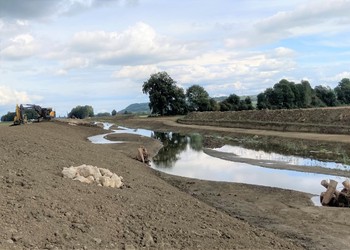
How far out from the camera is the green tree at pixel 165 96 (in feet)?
362

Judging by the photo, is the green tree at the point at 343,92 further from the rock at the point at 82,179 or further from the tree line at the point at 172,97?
the rock at the point at 82,179

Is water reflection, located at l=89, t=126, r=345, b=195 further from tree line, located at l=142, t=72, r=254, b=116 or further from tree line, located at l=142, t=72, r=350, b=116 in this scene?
tree line, located at l=142, t=72, r=254, b=116

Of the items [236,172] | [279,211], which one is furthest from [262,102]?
[279,211]

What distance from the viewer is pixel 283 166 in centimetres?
2650

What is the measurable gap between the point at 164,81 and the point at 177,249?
105559 mm

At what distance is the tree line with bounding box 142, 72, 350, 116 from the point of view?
291ft

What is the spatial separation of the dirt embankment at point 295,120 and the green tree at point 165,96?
120ft

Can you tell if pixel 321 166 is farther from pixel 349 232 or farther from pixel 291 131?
pixel 291 131

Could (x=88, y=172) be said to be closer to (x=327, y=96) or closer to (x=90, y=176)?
(x=90, y=176)

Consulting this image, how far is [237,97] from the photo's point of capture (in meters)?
103

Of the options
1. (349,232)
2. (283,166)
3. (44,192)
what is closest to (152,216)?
(44,192)

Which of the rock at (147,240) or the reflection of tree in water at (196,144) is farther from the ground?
the rock at (147,240)

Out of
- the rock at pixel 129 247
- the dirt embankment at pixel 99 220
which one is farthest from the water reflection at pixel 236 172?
the rock at pixel 129 247

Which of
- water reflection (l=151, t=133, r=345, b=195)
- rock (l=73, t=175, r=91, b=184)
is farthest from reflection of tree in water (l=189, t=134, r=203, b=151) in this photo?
rock (l=73, t=175, r=91, b=184)
